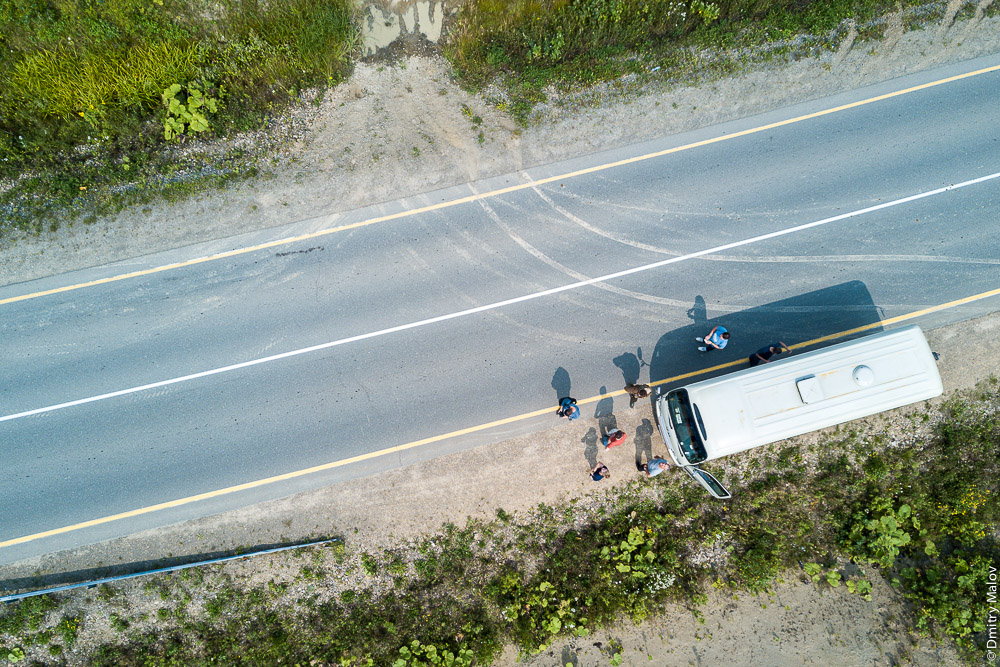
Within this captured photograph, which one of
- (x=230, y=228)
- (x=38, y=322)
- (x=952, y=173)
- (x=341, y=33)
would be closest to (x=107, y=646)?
(x=38, y=322)

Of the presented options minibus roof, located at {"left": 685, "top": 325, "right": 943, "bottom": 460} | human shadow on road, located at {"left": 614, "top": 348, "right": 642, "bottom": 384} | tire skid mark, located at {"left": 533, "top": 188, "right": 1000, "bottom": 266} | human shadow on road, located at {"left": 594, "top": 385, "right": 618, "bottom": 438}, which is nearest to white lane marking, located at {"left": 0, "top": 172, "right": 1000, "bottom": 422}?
tire skid mark, located at {"left": 533, "top": 188, "right": 1000, "bottom": 266}

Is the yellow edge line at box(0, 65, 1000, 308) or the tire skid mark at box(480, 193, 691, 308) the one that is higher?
the yellow edge line at box(0, 65, 1000, 308)

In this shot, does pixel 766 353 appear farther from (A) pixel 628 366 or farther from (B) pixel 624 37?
(B) pixel 624 37

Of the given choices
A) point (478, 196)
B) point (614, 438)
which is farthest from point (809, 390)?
point (478, 196)

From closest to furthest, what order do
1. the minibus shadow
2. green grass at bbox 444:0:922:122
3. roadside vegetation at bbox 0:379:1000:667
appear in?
roadside vegetation at bbox 0:379:1000:667
the minibus shadow
green grass at bbox 444:0:922:122

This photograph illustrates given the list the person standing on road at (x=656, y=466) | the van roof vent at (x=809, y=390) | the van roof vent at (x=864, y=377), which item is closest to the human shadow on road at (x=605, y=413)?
the person standing on road at (x=656, y=466)

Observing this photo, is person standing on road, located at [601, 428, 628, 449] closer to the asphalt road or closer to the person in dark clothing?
the person in dark clothing
